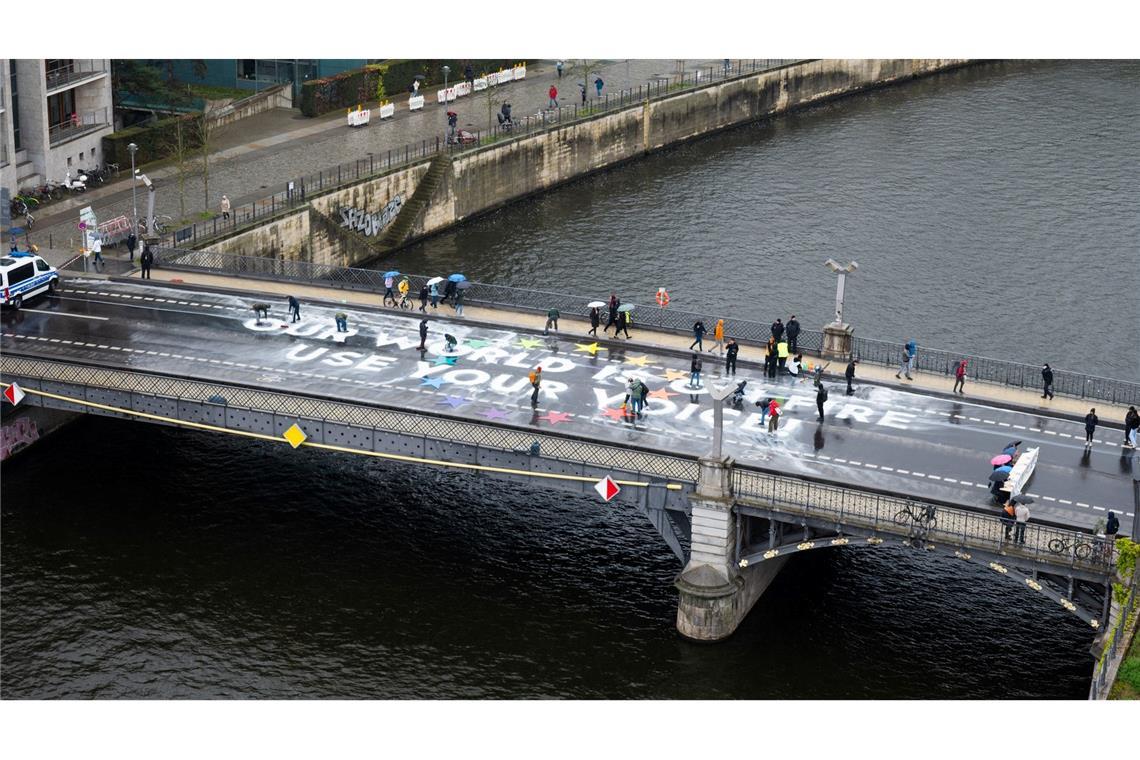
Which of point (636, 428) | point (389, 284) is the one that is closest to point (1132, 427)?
point (636, 428)

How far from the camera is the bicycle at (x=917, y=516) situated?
74.8 m

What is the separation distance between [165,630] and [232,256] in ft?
108

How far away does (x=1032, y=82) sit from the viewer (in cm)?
17500

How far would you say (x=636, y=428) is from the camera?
8356cm

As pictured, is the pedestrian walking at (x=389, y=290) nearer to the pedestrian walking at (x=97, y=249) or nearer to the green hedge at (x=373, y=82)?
the pedestrian walking at (x=97, y=249)

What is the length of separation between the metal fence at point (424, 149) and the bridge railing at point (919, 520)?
1951 inches

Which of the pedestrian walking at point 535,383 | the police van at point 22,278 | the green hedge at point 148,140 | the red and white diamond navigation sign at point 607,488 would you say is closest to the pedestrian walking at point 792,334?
the pedestrian walking at point 535,383

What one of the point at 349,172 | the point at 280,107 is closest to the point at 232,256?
the point at 349,172

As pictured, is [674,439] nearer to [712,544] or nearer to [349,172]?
[712,544]

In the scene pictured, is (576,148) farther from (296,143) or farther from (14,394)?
(14,394)

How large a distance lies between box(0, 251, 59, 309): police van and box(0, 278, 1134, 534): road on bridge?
80cm

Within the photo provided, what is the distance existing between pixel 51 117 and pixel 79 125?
2270mm

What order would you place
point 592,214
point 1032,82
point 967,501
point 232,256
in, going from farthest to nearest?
1. point 1032,82
2. point 592,214
3. point 232,256
4. point 967,501

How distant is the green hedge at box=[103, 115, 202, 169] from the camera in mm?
129500
